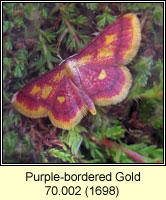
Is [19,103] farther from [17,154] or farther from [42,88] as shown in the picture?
[17,154]

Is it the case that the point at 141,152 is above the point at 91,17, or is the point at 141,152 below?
below

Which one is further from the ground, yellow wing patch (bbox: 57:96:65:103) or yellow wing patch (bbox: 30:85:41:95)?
yellow wing patch (bbox: 30:85:41:95)

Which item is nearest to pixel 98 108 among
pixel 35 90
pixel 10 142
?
pixel 35 90

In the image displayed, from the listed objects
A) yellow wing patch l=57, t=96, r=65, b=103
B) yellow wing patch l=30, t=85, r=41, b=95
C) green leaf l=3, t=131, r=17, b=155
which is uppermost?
yellow wing patch l=30, t=85, r=41, b=95

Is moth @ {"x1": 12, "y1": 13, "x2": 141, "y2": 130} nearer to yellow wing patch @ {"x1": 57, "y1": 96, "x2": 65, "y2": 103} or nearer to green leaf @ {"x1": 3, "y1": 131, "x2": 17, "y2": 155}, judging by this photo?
yellow wing patch @ {"x1": 57, "y1": 96, "x2": 65, "y2": 103}

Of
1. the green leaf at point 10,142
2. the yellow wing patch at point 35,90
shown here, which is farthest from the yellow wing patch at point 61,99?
the green leaf at point 10,142

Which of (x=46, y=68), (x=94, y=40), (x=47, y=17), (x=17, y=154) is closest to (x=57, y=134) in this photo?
(x=17, y=154)

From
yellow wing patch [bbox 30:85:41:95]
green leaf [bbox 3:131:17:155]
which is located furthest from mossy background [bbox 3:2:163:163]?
yellow wing patch [bbox 30:85:41:95]

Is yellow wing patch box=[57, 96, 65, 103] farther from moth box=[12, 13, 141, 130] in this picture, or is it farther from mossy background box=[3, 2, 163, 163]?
mossy background box=[3, 2, 163, 163]

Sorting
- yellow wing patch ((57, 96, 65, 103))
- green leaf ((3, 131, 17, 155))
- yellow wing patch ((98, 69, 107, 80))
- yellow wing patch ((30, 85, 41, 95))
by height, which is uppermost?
yellow wing patch ((98, 69, 107, 80))
